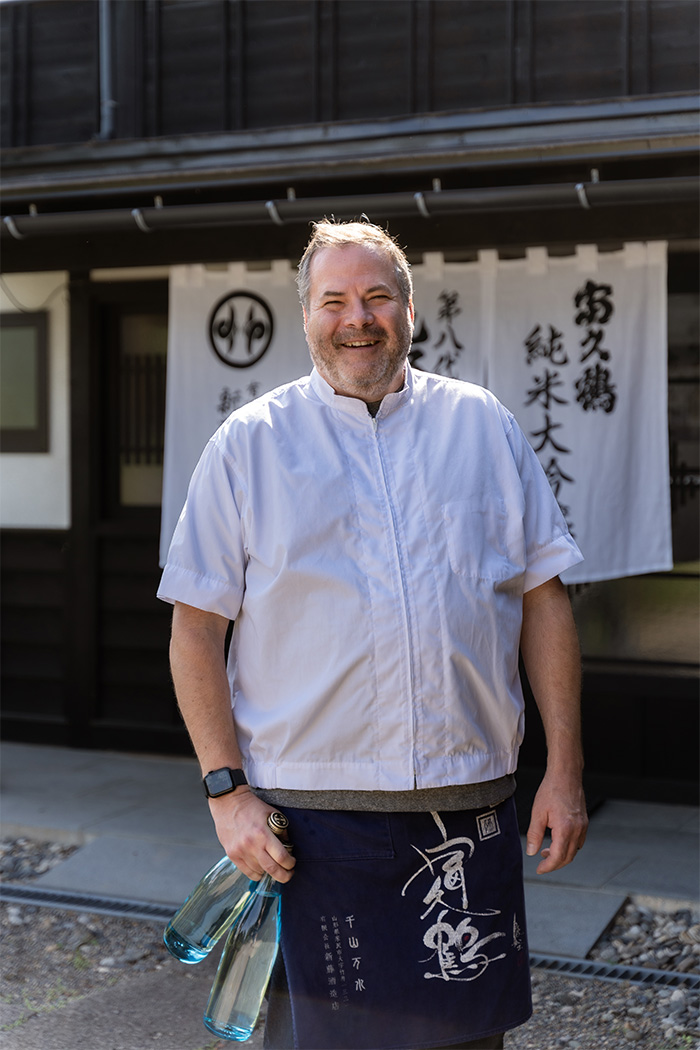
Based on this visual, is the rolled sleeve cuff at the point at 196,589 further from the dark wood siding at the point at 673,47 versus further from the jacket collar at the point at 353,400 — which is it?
the dark wood siding at the point at 673,47

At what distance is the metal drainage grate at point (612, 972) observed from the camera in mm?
4250

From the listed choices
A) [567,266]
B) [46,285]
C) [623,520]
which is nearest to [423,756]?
[623,520]

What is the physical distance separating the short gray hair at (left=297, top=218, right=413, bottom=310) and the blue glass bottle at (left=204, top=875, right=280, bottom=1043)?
1423 mm

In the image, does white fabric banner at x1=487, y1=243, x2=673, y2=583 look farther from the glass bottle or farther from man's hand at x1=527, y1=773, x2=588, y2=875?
the glass bottle

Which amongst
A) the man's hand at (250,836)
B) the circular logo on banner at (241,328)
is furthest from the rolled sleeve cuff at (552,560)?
the circular logo on banner at (241,328)

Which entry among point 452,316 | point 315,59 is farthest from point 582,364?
point 315,59

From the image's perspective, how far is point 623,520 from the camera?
5.83m

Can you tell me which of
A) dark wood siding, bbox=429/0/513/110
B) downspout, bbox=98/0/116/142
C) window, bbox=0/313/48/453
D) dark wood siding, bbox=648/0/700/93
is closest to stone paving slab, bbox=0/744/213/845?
window, bbox=0/313/48/453

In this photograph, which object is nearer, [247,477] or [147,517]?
[247,477]

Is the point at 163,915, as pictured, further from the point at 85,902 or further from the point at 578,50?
the point at 578,50

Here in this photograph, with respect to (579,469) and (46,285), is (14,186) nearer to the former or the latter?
(46,285)

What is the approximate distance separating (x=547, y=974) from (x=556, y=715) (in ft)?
7.28

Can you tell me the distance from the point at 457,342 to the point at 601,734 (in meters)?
2.45

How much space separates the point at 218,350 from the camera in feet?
21.6
